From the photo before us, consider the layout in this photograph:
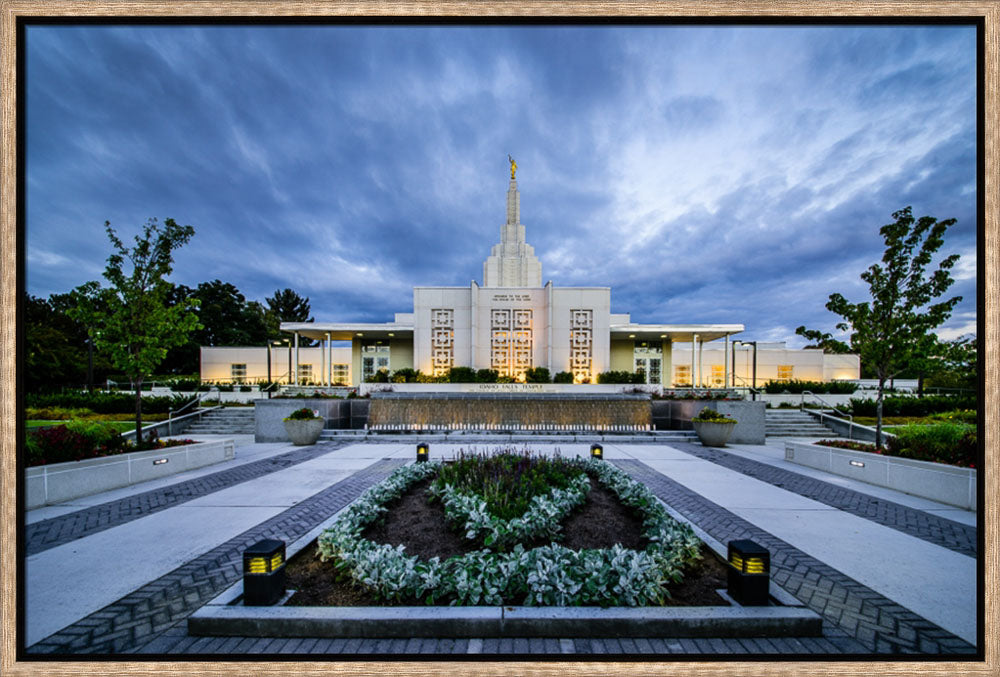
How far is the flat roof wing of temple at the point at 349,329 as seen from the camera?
2370cm

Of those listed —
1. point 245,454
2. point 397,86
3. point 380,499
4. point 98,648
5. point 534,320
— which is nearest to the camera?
point 98,648

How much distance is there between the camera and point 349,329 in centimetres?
2455

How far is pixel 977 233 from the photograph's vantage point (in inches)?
93.4

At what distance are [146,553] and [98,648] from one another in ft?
6.37

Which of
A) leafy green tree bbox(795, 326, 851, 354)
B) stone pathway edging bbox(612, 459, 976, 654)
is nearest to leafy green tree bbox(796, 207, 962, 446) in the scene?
leafy green tree bbox(795, 326, 851, 354)

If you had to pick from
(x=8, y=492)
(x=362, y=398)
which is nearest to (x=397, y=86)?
(x=8, y=492)

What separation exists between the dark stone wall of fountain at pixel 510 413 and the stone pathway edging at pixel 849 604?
9.24 metres

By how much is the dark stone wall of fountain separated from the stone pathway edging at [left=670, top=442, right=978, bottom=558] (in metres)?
4.91

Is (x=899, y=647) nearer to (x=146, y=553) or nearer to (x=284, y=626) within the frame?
(x=284, y=626)

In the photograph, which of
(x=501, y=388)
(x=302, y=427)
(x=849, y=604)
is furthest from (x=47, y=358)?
(x=849, y=604)

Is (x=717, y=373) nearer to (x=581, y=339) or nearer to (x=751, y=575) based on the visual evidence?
(x=581, y=339)

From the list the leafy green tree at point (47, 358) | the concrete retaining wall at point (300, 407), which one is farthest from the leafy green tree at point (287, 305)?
the concrete retaining wall at point (300, 407)

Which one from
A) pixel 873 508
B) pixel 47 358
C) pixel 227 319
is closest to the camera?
pixel 873 508

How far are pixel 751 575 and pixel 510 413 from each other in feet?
38.7
